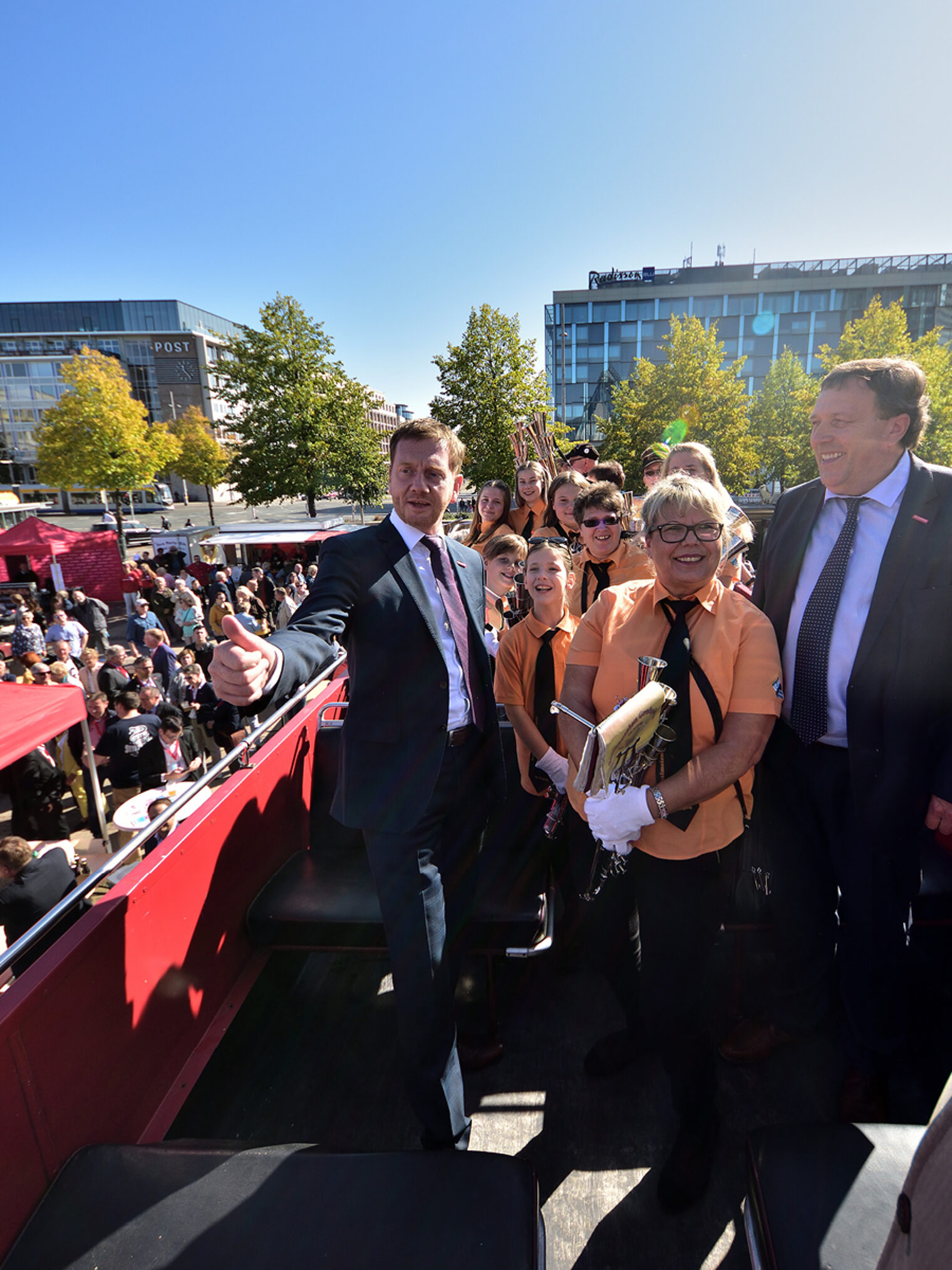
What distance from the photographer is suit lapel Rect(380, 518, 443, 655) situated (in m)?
2.06

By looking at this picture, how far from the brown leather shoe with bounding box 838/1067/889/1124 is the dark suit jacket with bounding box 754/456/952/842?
94cm

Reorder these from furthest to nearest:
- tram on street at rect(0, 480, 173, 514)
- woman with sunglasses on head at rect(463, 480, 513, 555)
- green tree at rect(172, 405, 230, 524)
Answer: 1. tram on street at rect(0, 480, 173, 514)
2. green tree at rect(172, 405, 230, 524)
3. woman with sunglasses on head at rect(463, 480, 513, 555)

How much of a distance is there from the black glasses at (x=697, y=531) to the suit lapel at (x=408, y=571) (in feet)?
2.57

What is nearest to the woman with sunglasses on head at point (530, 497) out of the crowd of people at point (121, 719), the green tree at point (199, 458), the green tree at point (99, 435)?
the crowd of people at point (121, 719)

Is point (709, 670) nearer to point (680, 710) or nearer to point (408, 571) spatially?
point (680, 710)

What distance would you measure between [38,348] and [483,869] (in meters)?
92.5

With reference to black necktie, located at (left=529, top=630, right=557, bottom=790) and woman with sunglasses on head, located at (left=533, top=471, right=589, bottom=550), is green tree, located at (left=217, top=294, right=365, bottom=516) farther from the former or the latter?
black necktie, located at (left=529, top=630, right=557, bottom=790)

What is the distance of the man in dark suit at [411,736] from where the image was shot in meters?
2.03

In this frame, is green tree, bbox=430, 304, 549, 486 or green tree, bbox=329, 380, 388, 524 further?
green tree, bbox=329, 380, 388, 524

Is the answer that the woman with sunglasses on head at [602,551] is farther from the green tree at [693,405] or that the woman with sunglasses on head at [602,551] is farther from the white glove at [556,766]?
the green tree at [693,405]

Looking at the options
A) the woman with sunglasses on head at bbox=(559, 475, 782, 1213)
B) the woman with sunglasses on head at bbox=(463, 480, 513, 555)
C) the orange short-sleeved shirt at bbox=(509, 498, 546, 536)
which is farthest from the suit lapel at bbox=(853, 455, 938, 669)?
the orange short-sleeved shirt at bbox=(509, 498, 546, 536)

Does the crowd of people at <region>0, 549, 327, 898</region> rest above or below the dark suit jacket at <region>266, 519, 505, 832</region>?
below

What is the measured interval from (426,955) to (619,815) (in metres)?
0.79

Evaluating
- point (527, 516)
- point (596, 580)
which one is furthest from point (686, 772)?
point (527, 516)
